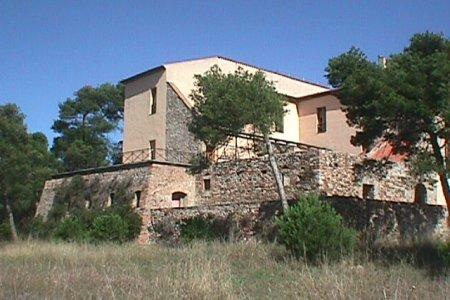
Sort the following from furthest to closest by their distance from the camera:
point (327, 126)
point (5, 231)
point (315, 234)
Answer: point (327, 126)
point (5, 231)
point (315, 234)

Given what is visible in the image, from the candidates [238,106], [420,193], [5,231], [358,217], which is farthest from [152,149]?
[358,217]

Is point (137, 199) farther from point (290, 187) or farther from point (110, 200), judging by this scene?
point (290, 187)

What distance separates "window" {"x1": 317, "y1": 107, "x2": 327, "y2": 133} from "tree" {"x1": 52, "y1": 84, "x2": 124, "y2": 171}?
711 inches

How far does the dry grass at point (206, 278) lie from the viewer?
986 cm

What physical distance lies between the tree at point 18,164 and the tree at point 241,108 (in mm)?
15659

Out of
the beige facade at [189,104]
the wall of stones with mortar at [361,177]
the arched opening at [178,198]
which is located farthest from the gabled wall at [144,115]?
the wall of stones with mortar at [361,177]

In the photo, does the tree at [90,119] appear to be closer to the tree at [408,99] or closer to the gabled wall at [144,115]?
the gabled wall at [144,115]

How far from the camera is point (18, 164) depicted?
3638 centimetres

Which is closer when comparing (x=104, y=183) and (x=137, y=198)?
(x=137, y=198)

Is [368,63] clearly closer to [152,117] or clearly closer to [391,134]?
[391,134]

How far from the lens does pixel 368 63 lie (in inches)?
902

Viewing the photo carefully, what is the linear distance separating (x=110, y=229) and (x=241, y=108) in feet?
30.9

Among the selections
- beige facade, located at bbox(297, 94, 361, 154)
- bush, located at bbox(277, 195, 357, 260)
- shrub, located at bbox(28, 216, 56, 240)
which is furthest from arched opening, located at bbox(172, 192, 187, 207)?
bush, located at bbox(277, 195, 357, 260)

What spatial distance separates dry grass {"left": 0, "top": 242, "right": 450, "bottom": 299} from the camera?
9.86 metres
